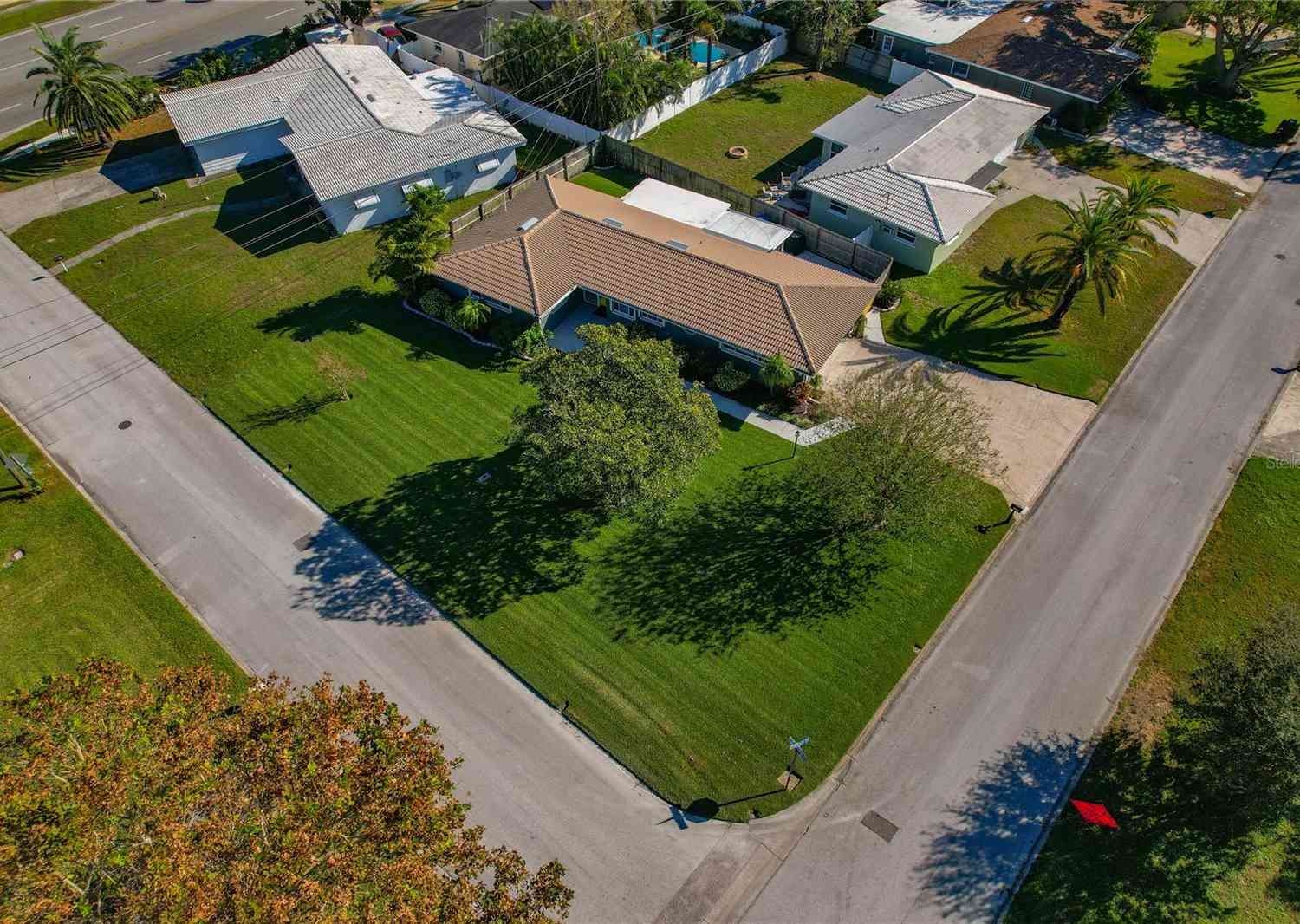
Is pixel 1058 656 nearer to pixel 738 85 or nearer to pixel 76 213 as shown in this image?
pixel 738 85

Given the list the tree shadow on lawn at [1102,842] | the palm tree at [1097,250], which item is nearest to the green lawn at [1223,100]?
the palm tree at [1097,250]

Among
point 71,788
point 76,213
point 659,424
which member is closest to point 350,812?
point 71,788

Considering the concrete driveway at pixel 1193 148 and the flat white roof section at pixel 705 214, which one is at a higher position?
the flat white roof section at pixel 705 214

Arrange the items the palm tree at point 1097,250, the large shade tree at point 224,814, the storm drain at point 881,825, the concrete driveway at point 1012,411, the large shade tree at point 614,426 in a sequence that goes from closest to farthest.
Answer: the large shade tree at point 224,814 → the storm drain at point 881,825 → the large shade tree at point 614,426 → the concrete driveway at point 1012,411 → the palm tree at point 1097,250

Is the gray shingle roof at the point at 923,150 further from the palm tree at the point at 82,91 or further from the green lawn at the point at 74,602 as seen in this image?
the palm tree at the point at 82,91

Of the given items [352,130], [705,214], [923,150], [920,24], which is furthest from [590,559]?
[920,24]

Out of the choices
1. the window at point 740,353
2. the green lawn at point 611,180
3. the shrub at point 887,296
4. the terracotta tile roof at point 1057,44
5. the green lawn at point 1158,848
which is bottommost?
the green lawn at point 1158,848

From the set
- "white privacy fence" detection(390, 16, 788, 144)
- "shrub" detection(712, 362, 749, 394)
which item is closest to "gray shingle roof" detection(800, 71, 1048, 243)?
"white privacy fence" detection(390, 16, 788, 144)

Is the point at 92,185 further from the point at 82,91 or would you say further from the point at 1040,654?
the point at 1040,654
